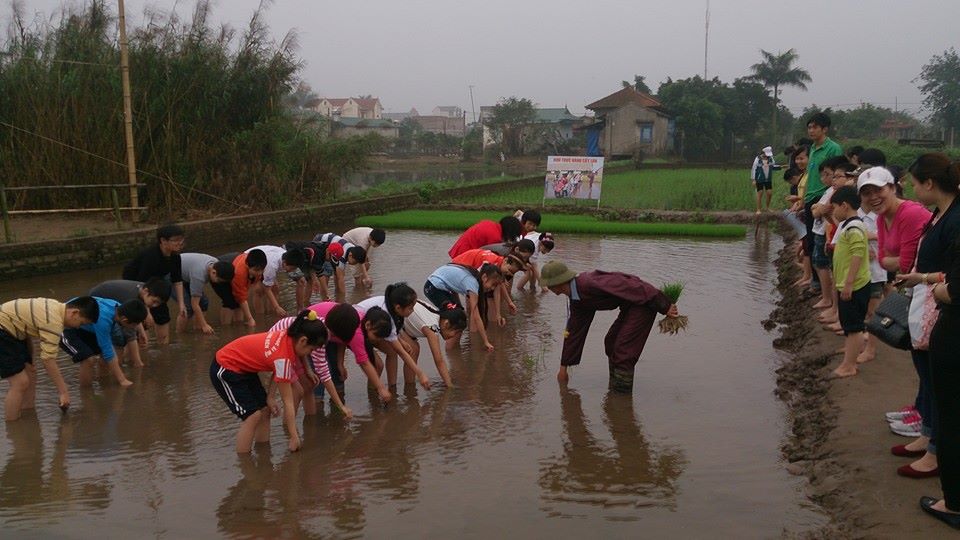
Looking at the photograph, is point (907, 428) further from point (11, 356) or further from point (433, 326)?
point (11, 356)

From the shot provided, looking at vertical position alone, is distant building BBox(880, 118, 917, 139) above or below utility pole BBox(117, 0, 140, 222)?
above

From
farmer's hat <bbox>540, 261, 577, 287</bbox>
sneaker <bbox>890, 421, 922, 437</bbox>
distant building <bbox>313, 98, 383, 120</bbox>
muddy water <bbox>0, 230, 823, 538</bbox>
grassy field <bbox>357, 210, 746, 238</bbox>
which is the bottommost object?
muddy water <bbox>0, 230, 823, 538</bbox>

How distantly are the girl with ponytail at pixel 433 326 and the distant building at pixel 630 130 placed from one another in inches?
1574

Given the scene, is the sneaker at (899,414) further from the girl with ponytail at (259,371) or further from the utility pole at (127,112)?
the utility pole at (127,112)

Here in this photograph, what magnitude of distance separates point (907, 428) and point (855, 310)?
1439 mm

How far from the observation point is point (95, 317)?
19.8 feet

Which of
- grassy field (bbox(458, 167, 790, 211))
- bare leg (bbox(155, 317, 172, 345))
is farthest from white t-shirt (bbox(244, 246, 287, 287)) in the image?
grassy field (bbox(458, 167, 790, 211))

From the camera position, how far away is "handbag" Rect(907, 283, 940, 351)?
166 inches

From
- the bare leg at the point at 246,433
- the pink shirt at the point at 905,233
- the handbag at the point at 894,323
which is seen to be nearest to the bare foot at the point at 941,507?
the handbag at the point at 894,323

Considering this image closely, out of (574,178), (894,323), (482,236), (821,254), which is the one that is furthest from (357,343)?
(574,178)

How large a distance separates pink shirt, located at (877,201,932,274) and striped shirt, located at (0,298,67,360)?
220 inches

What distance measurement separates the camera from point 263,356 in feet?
17.5

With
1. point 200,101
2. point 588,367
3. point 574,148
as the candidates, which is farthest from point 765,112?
point 588,367

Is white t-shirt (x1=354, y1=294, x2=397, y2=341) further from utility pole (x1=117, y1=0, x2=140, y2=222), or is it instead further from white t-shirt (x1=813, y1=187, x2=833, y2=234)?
utility pole (x1=117, y1=0, x2=140, y2=222)
